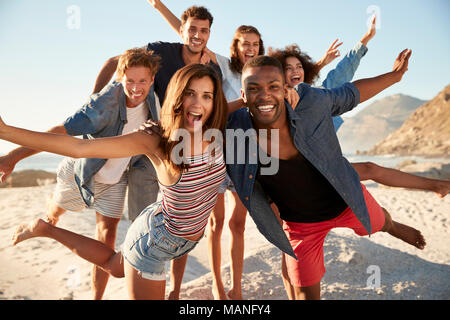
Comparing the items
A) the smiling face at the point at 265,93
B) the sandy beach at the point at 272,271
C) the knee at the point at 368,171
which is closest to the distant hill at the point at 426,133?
the sandy beach at the point at 272,271

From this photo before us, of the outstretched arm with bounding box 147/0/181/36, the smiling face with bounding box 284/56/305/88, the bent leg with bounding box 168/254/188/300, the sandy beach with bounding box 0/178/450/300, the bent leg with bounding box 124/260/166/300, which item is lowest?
the sandy beach with bounding box 0/178/450/300

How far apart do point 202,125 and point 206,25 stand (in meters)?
1.72

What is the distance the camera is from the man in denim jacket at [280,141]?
249 centimetres

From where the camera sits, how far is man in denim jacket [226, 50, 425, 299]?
2.49 m

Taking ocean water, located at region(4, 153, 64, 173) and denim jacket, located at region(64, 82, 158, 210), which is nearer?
denim jacket, located at region(64, 82, 158, 210)

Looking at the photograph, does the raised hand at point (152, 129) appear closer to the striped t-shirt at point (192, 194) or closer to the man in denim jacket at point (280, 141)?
the striped t-shirt at point (192, 194)

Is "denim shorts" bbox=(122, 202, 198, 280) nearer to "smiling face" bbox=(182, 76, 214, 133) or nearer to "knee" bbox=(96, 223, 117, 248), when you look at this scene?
"smiling face" bbox=(182, 76, 214, 133)

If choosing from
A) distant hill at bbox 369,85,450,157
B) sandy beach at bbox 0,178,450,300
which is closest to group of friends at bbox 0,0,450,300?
sandy beach at bbox 0,178,450,300

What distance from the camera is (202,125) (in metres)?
2.36

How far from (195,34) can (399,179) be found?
2.49 meters

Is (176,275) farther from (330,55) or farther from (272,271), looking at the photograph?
(330,55)

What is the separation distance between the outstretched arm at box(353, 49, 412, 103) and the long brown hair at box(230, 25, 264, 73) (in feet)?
4.38

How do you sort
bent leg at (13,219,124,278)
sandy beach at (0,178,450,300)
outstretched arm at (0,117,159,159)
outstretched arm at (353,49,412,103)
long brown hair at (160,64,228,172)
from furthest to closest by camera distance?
sandy beach at (0,178,450,300)
bent leg at (13,219,124,278)
outstretched arm at (353,49,412,103)
long brown hair at (160,64,228,172)
outstretched arm at (0,117,159,159)

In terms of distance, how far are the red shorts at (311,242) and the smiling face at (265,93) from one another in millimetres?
1003
